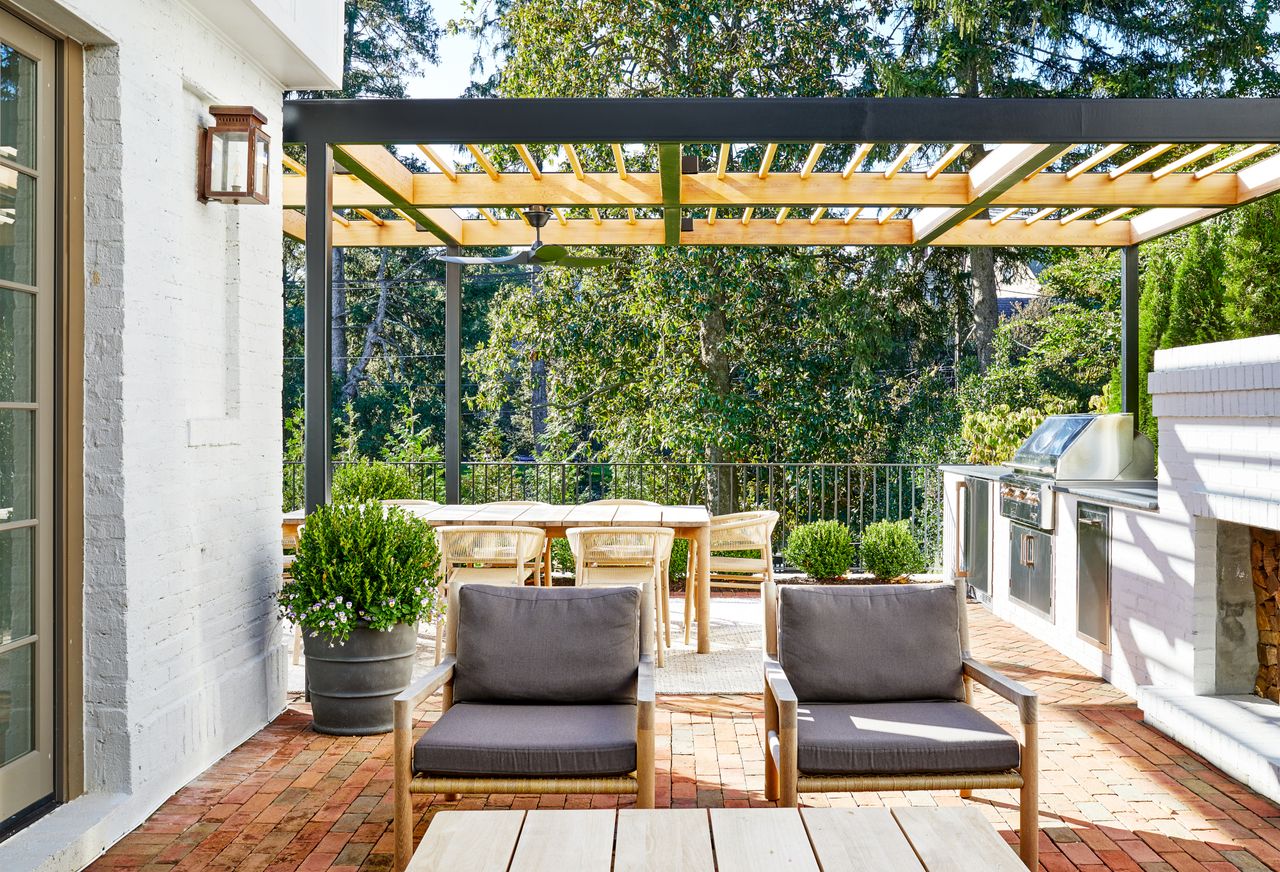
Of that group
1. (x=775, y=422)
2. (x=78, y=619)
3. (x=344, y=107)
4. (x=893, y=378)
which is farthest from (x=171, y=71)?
(x=893, y=378)

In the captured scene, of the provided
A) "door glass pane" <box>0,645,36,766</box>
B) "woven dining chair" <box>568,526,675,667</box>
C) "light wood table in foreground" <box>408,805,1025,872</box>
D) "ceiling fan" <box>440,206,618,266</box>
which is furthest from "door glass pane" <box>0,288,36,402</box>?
"ceiling fan" <box>440,206,618,266</box>

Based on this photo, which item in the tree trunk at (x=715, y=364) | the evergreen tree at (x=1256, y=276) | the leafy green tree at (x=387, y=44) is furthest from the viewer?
the leafy green tree at (x=387, y=44)

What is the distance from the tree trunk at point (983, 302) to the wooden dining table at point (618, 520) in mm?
7681

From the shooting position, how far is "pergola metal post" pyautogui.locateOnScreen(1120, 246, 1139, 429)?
26.8 ft

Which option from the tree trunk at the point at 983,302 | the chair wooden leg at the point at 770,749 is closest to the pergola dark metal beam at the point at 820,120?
the chair wooden leg at the point at 770,749

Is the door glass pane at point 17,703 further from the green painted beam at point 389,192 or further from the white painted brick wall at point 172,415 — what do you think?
the green painted beam at point 389,192

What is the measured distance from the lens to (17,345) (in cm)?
339

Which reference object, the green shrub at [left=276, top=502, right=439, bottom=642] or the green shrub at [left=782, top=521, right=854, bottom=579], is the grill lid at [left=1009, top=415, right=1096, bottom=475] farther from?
the green shrub at [left=276, top=502, right=439, bottom=642]

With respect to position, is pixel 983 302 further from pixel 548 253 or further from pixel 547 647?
pixel 547 647

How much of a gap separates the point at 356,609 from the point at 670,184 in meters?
3.08

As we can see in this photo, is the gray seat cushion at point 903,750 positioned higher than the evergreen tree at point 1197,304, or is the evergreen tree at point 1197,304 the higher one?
the evergreen tree at point 1197,304

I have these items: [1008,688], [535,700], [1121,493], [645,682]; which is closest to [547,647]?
[535,700]

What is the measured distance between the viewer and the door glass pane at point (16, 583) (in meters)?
3.30

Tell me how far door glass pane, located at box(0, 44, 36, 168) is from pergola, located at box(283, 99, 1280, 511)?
6.07 ft
